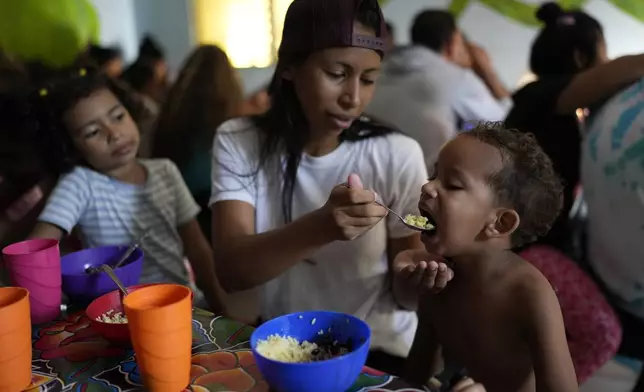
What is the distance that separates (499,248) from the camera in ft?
3.33

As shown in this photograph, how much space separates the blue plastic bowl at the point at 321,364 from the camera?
2.45ft

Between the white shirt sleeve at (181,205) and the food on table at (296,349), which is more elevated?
the food on table at (296,349)

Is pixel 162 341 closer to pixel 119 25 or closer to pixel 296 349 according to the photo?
pixel 296 349

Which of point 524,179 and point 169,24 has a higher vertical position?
point 524,179

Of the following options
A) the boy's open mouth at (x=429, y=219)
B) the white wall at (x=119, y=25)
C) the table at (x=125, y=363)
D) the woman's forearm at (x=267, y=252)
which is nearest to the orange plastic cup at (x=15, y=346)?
the table at (x=125, y=363)

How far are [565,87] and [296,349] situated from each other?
1334 mm

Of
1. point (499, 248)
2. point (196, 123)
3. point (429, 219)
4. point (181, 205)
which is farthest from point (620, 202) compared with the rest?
point (196, 123)

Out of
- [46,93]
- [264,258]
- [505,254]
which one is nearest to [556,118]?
[505,254]

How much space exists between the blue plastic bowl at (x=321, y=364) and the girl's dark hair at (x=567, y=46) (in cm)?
152

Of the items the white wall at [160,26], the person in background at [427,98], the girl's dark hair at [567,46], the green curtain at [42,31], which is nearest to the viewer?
the girl's dark hair at [567,46]

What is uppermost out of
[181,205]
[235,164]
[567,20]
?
[567,20]

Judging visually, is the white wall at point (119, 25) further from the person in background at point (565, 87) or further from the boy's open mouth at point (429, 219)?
the boy's open mouth at point (429, 219)

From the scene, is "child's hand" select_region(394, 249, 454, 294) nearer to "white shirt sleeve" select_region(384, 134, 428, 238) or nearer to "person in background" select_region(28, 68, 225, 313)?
"white shirt sleeve" select_region(384, 134, 428, 238)

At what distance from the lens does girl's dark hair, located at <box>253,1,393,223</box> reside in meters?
1.31
